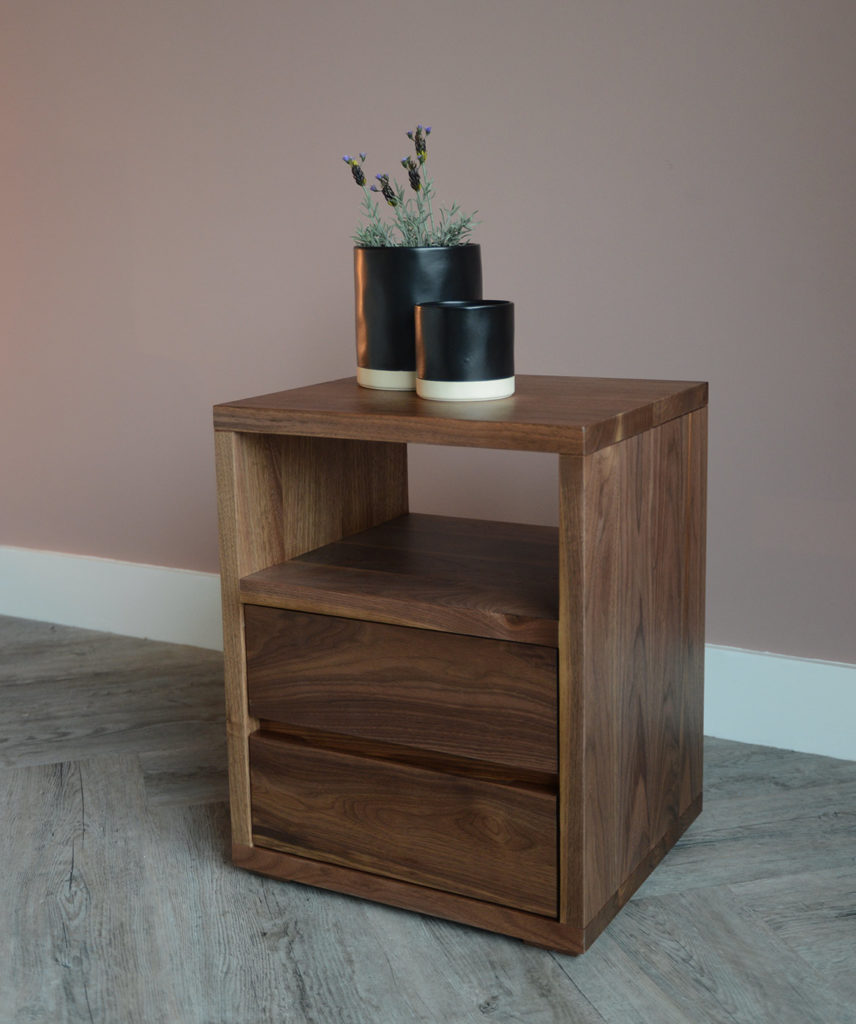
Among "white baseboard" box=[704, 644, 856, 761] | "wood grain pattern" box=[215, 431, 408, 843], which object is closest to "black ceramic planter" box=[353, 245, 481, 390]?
"wood grain pattern" box=[215, 431, 408, 843]

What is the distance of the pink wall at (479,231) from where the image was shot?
5.70 feet

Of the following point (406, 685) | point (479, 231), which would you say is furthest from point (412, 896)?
point (479, 231)

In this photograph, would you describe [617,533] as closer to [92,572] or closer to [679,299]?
[679,299]

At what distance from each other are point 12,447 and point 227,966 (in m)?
1.64

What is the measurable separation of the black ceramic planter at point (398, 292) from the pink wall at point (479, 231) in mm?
505

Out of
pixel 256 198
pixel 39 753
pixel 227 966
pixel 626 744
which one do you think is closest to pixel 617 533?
pixel 626 744

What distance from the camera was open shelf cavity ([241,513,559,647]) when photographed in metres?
1.27

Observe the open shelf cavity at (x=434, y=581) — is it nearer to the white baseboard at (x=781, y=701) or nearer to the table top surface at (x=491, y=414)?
the table top surface at (x=491, y=414)

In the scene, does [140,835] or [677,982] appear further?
[140,835]

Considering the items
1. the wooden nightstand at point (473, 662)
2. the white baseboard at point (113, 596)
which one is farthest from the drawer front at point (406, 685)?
the white baseboard at point (113, 596)

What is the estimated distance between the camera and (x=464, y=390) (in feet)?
4.37

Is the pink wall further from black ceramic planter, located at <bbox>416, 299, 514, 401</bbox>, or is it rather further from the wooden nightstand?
black ceramic planter, located at <bbox>416, 299, 514, 401</bbox>

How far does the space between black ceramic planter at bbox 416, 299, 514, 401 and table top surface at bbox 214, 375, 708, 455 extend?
0.06 feet

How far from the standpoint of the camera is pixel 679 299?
5.98 feet
